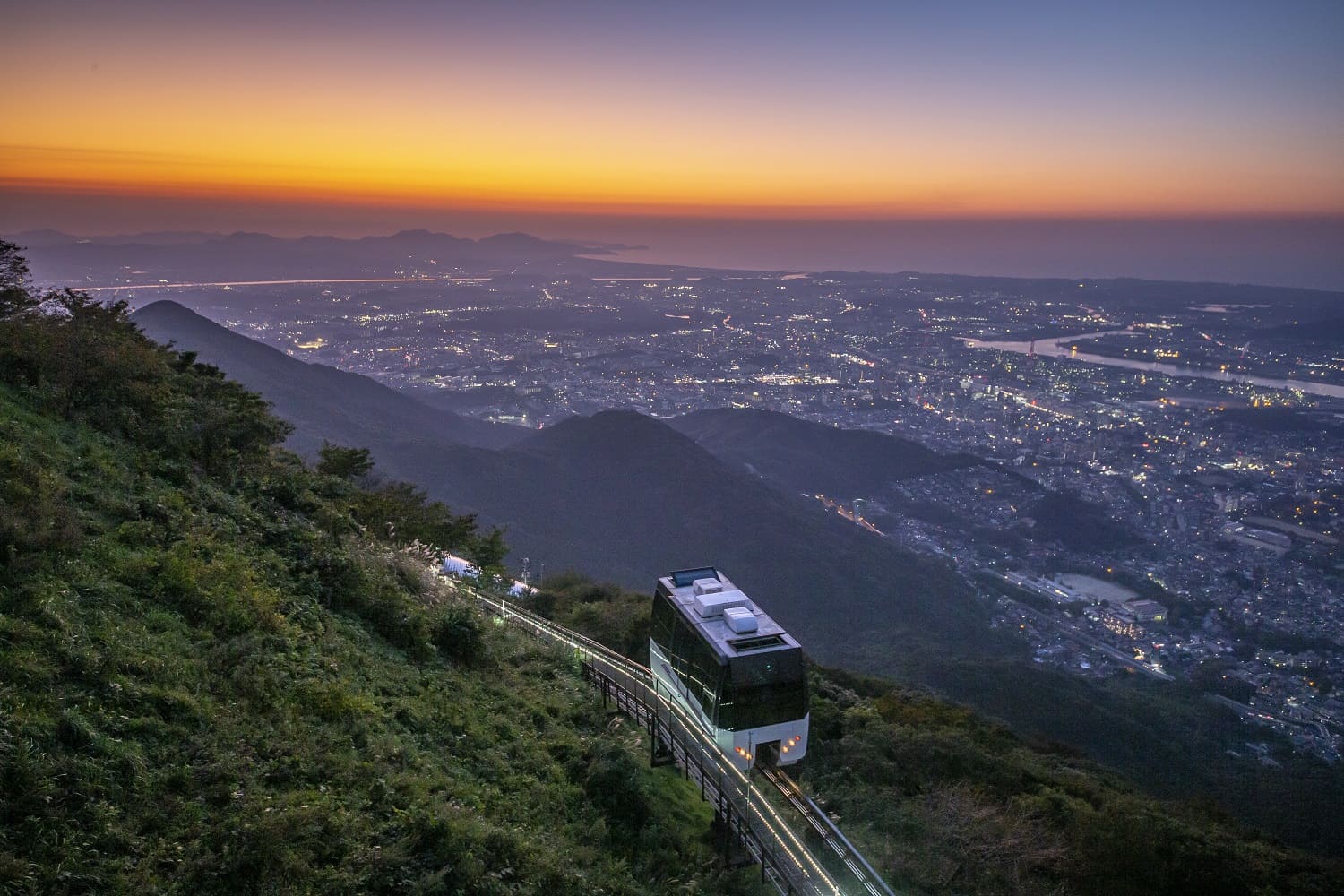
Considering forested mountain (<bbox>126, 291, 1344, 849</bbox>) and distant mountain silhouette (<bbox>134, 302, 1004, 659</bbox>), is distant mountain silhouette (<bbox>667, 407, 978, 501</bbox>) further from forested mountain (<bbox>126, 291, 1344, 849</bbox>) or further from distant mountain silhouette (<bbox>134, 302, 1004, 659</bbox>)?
distant mountain silhouette (<bbox>134, 302, 1004, 659</bbox>)

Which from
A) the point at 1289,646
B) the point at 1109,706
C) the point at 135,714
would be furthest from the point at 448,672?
the point at 1289,646

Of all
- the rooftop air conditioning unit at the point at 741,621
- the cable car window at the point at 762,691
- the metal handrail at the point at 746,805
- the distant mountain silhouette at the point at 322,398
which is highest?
the rooftop air conditioning unit at the point at 741,621

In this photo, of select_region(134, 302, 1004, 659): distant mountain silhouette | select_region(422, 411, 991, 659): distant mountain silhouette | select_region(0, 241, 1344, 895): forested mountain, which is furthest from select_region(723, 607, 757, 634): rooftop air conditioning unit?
select_region(134, 302, 1004, 659): distant mountain silhouette

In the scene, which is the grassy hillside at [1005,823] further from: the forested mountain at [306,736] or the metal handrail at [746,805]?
the metal handrail at [746,805]

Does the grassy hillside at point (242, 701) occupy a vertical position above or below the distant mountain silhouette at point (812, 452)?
above

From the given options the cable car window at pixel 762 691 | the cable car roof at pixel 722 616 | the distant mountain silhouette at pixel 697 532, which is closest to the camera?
the cable car window at pixel 762 691

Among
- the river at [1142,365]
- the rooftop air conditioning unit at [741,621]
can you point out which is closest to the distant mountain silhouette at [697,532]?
the rooftop air conditioning unit at [741,621]

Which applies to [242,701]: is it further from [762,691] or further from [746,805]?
[762,691]
